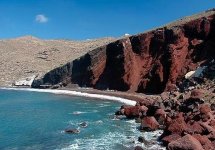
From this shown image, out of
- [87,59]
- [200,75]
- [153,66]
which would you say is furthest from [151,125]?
[87,59]

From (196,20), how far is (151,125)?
58.2 metres

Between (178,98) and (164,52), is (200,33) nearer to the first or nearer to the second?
(164,52)

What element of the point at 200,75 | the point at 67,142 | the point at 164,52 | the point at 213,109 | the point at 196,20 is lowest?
the point at 67,142

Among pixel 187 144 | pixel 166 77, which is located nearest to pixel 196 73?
pixel 166 77

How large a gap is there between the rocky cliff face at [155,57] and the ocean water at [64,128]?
22776mm

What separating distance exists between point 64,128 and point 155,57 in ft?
191

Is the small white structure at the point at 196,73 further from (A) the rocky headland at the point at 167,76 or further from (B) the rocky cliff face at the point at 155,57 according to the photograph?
(B) the rocky cliff face at the point at 155,57

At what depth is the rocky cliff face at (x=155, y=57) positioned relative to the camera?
10656cm

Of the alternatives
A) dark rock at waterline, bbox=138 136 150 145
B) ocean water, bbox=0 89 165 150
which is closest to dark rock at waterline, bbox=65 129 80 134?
ocean water, bbox=0 89 165 150

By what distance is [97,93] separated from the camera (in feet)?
412

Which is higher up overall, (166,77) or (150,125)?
(166,77)

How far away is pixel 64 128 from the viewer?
65375 millimetres

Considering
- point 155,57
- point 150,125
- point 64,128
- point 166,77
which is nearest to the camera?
point 150,125

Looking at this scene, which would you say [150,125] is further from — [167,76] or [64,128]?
[167,76]
